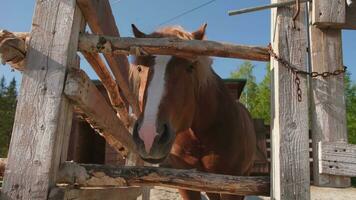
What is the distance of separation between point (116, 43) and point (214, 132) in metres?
1.59

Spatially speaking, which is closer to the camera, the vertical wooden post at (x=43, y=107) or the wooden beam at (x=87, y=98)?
the vertical wooden post at (x=43, y=107)

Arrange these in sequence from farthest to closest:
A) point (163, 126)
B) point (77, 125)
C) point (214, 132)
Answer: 1. point (77, 125)
2. point (214, 132)
3. point (163, 126)

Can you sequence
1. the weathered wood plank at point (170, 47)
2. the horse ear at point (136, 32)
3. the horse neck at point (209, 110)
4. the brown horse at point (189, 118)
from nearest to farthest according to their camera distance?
the weathered wood plank at point (170, 47)
the brown horse at point (189, 118)
the horse ear at point (136, 32)
the horse neck at point (209, 110)

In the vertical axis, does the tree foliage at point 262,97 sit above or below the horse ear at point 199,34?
above

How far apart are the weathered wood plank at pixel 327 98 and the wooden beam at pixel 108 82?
165 cm

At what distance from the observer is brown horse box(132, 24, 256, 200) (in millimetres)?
1986

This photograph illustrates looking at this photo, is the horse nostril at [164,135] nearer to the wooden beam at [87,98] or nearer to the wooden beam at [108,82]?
the wooden beam at [87,98]

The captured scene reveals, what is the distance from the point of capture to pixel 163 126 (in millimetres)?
2016

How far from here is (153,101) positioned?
2098 millimetres

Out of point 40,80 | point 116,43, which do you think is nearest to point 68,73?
point 40,80

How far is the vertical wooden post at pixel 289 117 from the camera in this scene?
1495 mm

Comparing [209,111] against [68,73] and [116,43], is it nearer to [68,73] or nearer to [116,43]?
[116,43]

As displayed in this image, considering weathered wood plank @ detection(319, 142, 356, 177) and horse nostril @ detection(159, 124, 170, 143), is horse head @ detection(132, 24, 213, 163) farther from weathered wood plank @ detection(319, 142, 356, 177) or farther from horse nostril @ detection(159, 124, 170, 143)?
weathered wood plank @ detection(319, 142, 356, 177)

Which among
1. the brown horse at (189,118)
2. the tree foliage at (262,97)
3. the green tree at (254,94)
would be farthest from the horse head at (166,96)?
the green tree at (254,94)
